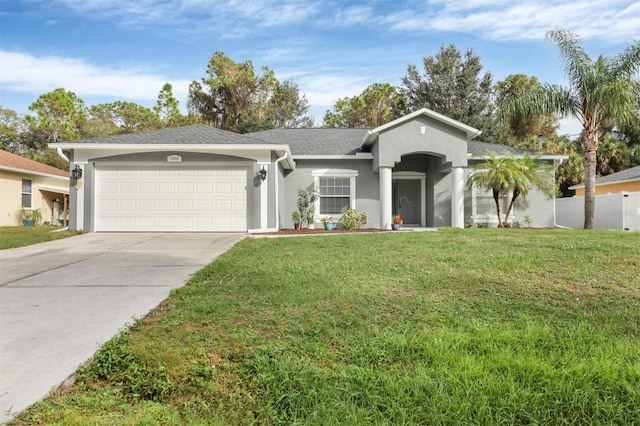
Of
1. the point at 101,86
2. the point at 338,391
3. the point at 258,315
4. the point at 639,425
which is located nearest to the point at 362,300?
the point at 258,315

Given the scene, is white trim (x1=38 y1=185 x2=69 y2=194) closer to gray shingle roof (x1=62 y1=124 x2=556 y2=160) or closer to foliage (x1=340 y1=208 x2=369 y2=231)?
gray shingle roof (x1=62 y1=124 x2=556 y2=160)

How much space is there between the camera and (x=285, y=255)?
6824 mm

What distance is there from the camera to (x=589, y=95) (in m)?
13.3

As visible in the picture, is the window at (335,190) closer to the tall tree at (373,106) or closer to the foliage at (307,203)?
the foliage at (307,203)

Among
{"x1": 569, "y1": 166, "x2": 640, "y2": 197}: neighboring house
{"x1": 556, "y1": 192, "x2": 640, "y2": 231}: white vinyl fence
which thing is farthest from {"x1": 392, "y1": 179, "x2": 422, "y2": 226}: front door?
{"x1": 569, "y1": 166, "x2": 640, "y2": 197}: neighboring house

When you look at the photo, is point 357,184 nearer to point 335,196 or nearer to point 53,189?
point 335,196

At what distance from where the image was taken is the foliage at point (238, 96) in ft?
103

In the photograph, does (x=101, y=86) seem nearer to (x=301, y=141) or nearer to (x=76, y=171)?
(x=76, y=171)

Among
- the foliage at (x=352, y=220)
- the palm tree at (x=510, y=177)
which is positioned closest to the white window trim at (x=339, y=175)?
the foliage at (x=352, y=220)

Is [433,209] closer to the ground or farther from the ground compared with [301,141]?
closer to the ground

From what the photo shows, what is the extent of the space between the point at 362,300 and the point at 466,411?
180 cm

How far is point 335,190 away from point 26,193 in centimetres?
1420

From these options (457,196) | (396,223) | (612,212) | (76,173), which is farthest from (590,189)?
(76,173)

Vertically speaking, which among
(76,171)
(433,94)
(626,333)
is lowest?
(626,333)
